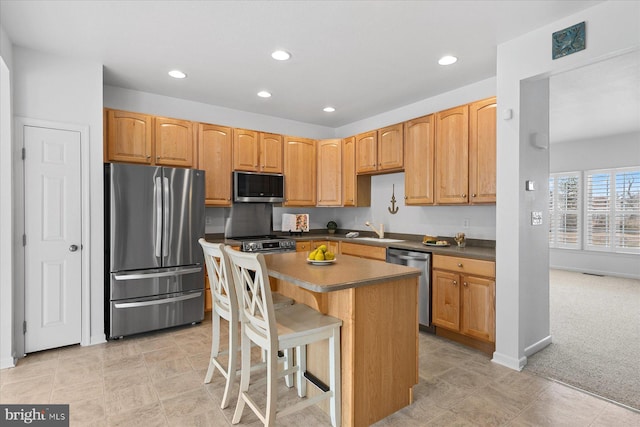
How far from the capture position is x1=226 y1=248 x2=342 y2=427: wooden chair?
1.76 m

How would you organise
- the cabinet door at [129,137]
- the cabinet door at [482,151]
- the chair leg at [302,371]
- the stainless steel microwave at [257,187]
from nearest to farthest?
the chair leg at [302,371] < the cabinet door at [482,151] < the cabinet door at [129,137] < the stainless steel microwave at [257,187]

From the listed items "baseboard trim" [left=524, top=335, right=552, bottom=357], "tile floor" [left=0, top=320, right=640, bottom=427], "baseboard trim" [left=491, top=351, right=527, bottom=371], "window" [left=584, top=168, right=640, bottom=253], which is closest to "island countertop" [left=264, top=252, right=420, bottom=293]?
"tile floor" [left=0, top=320, right=640, bottom=427]

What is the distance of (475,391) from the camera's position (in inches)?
94.6

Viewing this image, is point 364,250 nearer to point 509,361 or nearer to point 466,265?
point 466,265

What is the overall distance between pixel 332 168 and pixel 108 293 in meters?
3.29

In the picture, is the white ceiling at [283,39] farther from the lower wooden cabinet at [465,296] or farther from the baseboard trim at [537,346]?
the baseboard trim at [537,346]

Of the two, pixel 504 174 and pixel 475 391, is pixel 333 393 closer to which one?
pixel 475 391

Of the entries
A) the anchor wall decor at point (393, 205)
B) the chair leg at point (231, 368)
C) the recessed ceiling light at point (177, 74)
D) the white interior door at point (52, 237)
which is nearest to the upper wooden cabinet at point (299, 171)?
the anchor wall decor at point (393, 205)

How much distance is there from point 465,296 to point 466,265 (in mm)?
296

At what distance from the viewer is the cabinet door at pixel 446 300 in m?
3.25

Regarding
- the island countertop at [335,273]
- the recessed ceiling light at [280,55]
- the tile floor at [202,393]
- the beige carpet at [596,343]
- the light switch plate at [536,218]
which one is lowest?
the tile floor at [202,393]

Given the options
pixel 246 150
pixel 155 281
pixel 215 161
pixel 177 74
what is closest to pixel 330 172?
pixel 246 150

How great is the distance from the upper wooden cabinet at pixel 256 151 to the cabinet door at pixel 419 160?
183cm

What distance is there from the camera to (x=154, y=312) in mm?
3479
